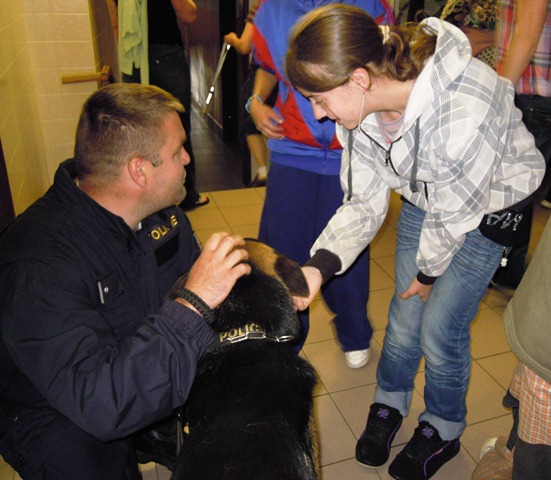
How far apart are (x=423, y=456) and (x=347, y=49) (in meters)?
1.49

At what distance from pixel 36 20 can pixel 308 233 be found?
8.89ft

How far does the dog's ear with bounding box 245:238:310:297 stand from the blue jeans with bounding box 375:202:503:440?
1.56ft

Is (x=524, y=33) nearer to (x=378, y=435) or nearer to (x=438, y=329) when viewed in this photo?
(x=438, y=329)

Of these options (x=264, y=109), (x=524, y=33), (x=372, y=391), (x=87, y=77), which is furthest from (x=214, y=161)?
(x=524, y=33)

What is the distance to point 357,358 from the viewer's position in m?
2.44

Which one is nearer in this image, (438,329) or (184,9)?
(438,329)

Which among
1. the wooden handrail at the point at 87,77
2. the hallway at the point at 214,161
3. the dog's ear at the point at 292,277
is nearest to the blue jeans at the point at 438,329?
the dog's ear at the point at 292,277

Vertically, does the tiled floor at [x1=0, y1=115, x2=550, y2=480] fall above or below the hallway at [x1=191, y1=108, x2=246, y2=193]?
above

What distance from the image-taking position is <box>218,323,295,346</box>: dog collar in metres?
1.28

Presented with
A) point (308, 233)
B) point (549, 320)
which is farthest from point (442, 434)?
point (549, 320)

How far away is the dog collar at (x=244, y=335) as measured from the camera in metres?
1.28

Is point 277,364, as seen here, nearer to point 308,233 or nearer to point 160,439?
point 160,439

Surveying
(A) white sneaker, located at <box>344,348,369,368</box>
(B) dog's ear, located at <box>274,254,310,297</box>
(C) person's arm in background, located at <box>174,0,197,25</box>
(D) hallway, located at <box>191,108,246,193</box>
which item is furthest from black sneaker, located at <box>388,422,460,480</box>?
(D) hallway, located at <box>191,108,246,193</box>

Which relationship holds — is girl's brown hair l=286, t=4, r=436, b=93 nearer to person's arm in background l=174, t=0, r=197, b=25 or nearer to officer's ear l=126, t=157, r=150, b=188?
officer's ear l=126, t=157, r=150, b=188
